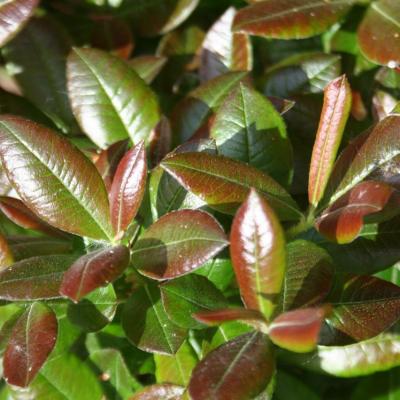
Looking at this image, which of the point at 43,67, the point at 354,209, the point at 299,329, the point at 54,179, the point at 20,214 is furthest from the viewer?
the point at 43,67

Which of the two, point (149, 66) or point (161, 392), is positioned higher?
point (149, 66)

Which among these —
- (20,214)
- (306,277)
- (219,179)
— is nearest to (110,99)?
(20,214)

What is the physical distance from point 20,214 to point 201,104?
0.38 metres

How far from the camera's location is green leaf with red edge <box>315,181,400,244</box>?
2.78 ft

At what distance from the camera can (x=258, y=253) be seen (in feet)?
2.74

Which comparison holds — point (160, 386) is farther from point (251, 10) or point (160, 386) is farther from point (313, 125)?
point (251, 10)

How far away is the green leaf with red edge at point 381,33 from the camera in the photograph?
1205 millimetres

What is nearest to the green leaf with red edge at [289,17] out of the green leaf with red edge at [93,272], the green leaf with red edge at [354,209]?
the green leaf with red edge at [354,209]

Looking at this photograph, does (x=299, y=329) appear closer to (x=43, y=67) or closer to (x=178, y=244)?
(x=178, y=244)

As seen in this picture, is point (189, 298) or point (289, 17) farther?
point (289, 17)

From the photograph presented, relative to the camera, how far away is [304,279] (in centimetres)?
94

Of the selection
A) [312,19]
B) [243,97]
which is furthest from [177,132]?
[312,19]

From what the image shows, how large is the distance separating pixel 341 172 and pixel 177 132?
13.9 inches

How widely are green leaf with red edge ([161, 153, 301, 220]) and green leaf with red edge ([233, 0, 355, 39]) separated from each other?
0.36 metres
